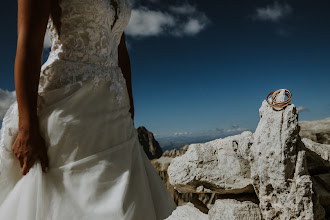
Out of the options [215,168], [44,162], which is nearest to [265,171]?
[215,168]

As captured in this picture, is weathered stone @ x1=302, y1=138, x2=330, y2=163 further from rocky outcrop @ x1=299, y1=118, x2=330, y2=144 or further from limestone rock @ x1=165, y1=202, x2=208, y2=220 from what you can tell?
limestone rock @ x1=165, y1=202, x2=208, y2=220

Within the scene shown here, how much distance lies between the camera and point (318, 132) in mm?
3311

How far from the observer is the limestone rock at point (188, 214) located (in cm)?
265

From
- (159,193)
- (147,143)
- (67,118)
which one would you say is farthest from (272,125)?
(147,143)

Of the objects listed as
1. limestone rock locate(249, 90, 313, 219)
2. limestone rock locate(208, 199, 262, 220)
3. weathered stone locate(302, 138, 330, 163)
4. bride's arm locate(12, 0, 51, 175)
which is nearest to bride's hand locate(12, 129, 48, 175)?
bride's arm locate(12, 0, 51, 175)

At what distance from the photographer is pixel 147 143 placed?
22.0 metres

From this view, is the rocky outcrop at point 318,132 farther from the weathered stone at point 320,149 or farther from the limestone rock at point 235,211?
the limestone rock at point 235,211

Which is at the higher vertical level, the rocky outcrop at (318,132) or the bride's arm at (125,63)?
the bride's arm at (125,63)

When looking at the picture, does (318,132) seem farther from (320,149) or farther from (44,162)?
(44,162)

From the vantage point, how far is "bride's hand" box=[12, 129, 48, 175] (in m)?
0.83

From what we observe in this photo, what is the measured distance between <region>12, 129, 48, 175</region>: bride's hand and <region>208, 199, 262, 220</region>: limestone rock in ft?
6.49

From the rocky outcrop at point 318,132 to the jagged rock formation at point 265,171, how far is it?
2.78 ft

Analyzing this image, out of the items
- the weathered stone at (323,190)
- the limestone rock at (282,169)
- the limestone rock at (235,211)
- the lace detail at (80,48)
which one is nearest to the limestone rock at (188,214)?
the limestone rock at (235,211)

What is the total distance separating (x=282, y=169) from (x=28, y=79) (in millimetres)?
1979
